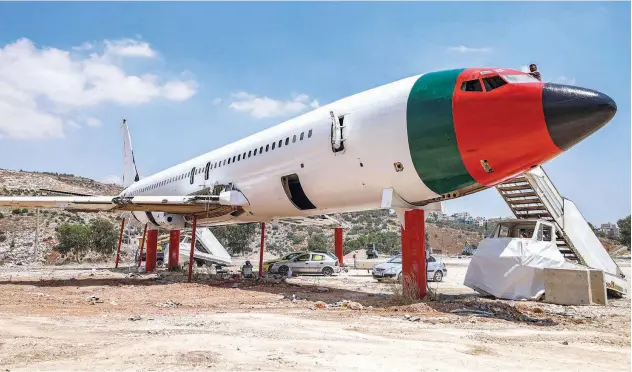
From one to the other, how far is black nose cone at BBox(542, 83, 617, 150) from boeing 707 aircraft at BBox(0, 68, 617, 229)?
0.06ft

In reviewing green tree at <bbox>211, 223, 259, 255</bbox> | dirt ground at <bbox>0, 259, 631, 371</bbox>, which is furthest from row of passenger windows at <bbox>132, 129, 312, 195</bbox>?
green tree at <bbox>211, 223, 259, 255</bbox>

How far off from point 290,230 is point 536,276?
64652 mm

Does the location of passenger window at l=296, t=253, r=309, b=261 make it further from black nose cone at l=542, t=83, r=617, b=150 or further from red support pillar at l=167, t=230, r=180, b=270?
black nose cone at l=542, t=83, r=617, b=150

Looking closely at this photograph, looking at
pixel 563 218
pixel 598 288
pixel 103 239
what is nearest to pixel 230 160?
pixel 563 218

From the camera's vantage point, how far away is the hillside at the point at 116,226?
49.0m

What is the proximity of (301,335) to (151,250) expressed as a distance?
74.6 ft

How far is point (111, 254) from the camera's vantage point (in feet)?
155

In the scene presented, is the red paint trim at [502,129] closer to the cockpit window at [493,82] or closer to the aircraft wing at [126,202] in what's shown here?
the cockpit window at [493,82]

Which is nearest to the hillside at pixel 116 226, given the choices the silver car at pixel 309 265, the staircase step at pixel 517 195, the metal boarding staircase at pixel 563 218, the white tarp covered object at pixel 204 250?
the white tarp covered object at pixel 204 250

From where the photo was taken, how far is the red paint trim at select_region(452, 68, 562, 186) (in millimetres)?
9352

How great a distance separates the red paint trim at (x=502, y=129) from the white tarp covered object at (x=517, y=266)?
3488 mm

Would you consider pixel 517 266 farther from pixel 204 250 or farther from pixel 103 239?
pixel 103 239

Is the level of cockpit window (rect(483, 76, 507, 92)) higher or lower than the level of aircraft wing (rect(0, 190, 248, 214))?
higher

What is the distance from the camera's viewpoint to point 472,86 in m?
10.2
